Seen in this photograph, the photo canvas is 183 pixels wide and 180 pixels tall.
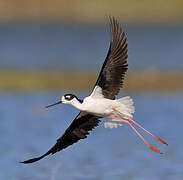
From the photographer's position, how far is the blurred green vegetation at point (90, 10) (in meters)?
30.5

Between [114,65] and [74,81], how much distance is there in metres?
8.37

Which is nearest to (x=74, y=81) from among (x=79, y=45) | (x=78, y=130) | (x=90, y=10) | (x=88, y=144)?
(x=88, y=144)

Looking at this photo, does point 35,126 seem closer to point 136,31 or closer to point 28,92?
point 28,92

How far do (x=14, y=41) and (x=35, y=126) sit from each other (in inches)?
472

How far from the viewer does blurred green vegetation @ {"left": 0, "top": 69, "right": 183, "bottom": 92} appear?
629 inches

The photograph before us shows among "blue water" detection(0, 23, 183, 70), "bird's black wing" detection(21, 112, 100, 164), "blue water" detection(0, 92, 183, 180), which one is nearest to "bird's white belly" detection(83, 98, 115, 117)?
"bird's black wing" detection(21, 112, 100, 164)

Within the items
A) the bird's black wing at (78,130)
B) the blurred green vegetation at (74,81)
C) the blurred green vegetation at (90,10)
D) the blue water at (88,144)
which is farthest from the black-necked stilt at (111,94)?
the blurred green vegetation at (90,10)

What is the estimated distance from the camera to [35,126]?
12945mm

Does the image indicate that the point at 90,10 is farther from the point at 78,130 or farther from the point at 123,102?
the point at 123,102

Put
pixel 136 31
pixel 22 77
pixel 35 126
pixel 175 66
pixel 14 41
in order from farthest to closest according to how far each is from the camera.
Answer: pixel 136 31, pixel 14 41, pixel 175 66, pixel 22 77, pixel 35 126

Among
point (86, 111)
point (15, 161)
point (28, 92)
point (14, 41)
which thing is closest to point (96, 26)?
point (14, 41)

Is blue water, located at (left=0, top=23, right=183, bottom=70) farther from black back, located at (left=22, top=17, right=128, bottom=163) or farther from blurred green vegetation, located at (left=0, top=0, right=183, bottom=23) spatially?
black back, located at (left=22, top=17, right=128, bottom=163)

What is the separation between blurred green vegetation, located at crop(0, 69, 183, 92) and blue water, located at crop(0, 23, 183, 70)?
3.58 ft

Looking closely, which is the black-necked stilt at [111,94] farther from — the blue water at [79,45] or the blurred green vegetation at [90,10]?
the blurred green vegetation at [90,10]
